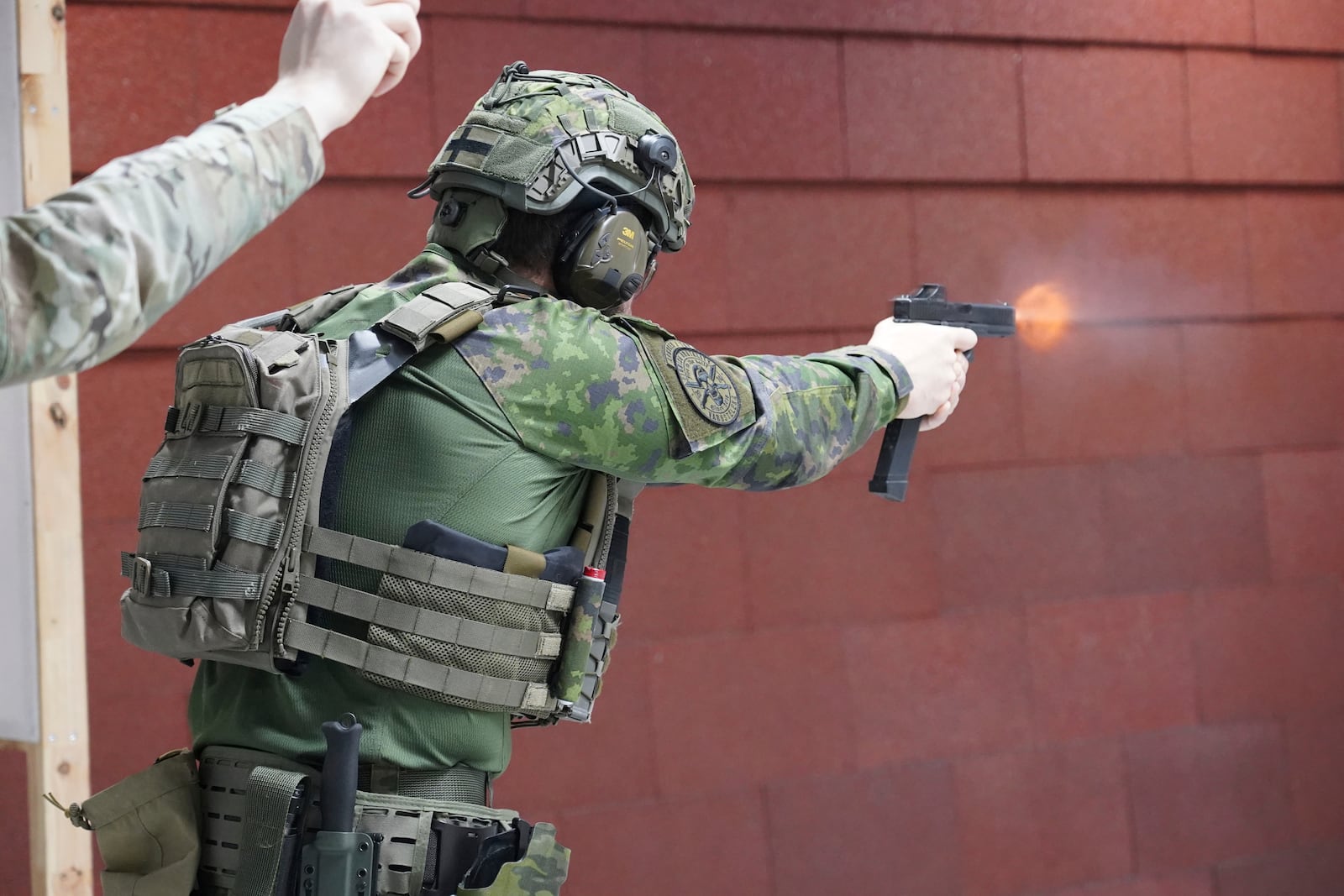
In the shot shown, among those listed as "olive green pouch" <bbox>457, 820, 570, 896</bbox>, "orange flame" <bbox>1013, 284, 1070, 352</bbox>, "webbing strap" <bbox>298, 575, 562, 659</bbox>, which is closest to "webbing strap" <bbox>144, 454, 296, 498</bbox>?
"webbing strap" <bbox>298, 575, 562, 659</bbox>

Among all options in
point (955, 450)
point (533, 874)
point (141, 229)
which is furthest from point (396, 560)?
point (955, 450)

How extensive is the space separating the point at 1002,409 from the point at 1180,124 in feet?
3.21

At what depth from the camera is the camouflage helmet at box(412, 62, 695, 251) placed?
171 centimetres

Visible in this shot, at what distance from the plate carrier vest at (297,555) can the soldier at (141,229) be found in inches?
22.9

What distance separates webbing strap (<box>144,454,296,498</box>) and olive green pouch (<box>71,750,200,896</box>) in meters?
0.38

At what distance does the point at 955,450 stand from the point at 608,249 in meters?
1.90

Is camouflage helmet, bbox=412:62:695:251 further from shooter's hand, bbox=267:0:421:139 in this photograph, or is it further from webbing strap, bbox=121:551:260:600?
shooter's hand, bbox=267:0:421:139

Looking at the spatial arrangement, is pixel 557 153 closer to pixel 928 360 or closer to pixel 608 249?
pixel 608 249

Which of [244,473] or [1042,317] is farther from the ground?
[1042,317]

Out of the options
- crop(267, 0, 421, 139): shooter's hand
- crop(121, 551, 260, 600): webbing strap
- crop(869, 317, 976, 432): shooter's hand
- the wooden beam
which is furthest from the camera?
the wooden beam

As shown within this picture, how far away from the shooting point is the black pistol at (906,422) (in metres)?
2.02

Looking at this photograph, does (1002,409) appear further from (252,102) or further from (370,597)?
(252,102)

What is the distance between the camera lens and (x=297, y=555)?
1531 millimetres

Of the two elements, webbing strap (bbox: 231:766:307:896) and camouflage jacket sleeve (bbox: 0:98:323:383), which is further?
webbing strap (bbox: 231:766:307:896)
